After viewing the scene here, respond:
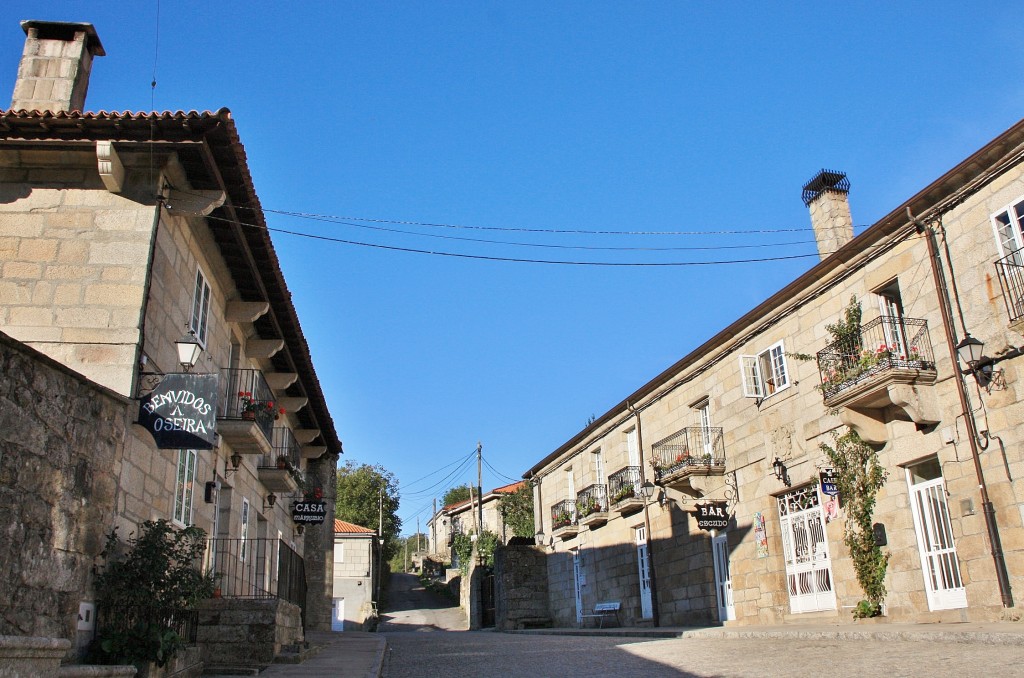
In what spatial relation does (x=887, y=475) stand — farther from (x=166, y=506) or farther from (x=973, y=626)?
(x=166, y=506)

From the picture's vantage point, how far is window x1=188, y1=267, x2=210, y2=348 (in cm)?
1081

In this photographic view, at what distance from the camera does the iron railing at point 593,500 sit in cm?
2383

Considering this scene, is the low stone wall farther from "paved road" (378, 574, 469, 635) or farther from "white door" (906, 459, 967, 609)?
"paved road" (378, 574, 469, 635)

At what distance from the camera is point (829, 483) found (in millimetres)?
14125

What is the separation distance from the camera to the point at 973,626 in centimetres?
1042

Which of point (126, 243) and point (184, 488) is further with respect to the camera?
point (184, 488)

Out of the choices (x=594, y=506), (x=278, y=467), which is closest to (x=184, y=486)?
(x=278, y=467)

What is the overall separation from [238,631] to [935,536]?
10.1 metres

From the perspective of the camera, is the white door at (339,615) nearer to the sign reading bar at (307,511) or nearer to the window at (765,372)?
the sign reading bar at (307,511)

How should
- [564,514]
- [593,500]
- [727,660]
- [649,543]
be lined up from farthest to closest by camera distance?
[564,514] < [593,500] < [649,543] < [727,660]

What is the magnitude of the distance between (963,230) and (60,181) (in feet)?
39.8

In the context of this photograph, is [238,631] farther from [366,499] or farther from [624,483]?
[366,499]

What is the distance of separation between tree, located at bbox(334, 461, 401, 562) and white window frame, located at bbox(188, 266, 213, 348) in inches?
1688

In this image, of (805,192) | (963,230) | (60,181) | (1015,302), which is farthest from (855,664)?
(805,192)
